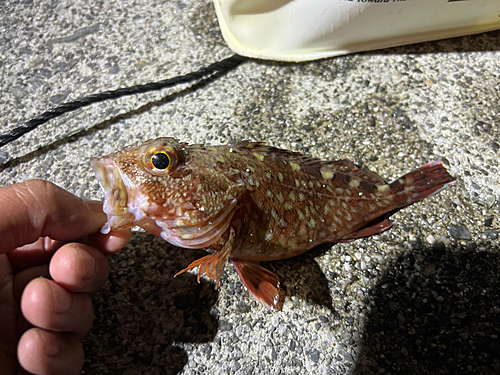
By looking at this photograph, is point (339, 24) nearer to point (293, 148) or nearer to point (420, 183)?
point (293, 148)

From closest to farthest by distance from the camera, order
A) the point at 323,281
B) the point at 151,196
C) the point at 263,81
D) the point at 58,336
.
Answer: the point at 151,196
the point at 58,336
the point at 323,281
the point at 263,81

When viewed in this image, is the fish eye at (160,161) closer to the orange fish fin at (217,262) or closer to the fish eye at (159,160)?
the fish eye at (159,160)

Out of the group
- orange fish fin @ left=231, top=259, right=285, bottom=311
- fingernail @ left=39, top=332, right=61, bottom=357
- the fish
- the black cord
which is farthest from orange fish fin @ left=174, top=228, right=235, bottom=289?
the black cord

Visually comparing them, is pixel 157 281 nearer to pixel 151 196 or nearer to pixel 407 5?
pixel 151 196

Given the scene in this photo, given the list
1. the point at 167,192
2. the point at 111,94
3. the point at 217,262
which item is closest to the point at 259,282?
the point at 217,262

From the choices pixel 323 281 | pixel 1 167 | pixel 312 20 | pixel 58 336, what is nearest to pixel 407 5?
pixel 312 20
